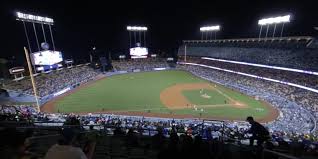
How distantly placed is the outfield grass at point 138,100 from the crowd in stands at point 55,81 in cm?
389

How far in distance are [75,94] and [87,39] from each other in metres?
34.7

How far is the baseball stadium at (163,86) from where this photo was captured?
7520 mm

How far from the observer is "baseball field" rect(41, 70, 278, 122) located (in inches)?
1148

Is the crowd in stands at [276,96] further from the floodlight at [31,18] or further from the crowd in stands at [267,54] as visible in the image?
the floodlight at [31,18]

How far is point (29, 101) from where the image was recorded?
3347 cm

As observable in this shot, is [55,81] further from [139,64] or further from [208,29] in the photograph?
[208,29]

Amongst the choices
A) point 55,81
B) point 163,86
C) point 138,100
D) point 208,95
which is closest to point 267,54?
point 208,95

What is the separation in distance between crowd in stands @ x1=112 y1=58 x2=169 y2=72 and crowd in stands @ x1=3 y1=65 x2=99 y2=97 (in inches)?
364

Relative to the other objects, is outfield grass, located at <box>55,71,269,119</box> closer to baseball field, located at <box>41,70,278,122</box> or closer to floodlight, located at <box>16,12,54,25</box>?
baseball field, located at <box>41,70,278,122</box>

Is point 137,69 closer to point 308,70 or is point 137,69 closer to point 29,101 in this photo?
point 29,101

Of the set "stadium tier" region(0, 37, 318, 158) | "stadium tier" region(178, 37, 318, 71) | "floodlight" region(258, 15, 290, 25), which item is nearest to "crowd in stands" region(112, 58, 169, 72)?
"stadium tier" region(0, 37, 318, 158)

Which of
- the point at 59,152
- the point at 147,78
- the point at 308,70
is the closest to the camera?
the point at 59,152

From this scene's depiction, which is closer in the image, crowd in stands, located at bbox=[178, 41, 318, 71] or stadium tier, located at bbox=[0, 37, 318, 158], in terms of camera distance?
stadium tier, located at bbox=[0, 37, 318, 158]

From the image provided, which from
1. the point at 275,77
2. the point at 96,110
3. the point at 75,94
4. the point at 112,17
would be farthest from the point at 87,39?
the point at 275,77
